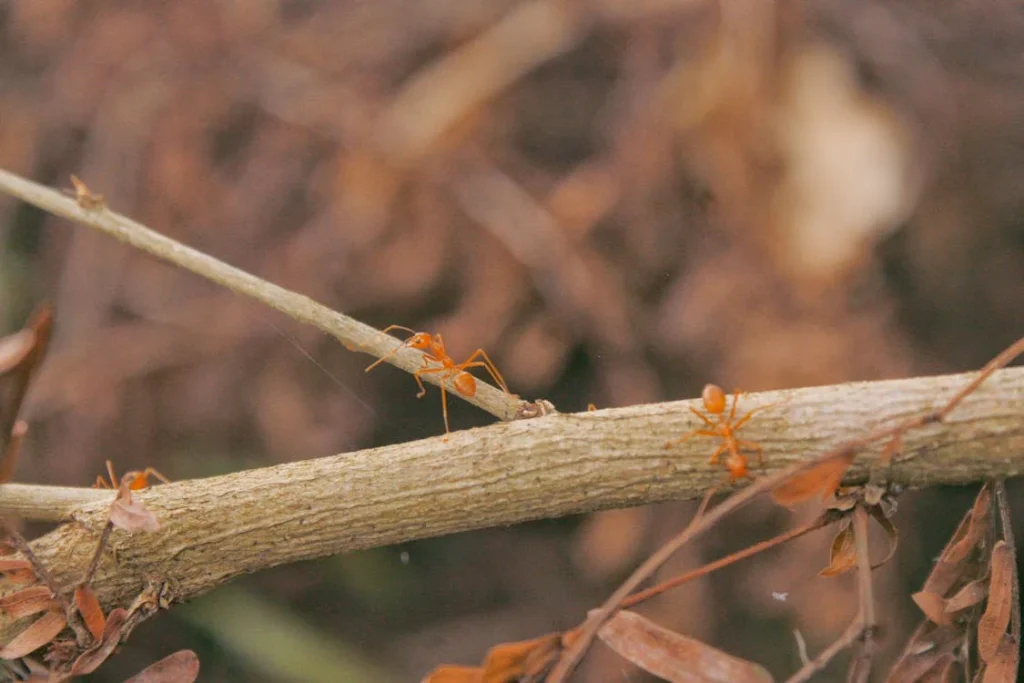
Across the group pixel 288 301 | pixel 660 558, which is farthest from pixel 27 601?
pixel 660 558

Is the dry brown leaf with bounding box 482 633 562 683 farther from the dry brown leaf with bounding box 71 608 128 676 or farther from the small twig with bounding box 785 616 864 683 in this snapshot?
the dry brown leaf with bounding box 71 608 128 676

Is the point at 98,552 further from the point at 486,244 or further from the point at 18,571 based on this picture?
the point at 486,244

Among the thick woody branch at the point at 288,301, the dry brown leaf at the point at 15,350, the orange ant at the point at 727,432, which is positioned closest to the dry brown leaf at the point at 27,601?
the dry brown leaf at the point at 15,350

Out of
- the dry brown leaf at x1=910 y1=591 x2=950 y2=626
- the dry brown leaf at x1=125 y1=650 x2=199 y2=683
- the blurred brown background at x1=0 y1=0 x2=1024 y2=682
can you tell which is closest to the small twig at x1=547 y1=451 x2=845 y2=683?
the dry brown leaf at x1=910 y1=591 x2=950 y2=626

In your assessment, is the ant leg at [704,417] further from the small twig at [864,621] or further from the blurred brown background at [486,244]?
the blurred brown background at [486,244]

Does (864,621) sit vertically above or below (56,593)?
below

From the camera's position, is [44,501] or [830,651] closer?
[830,651]
